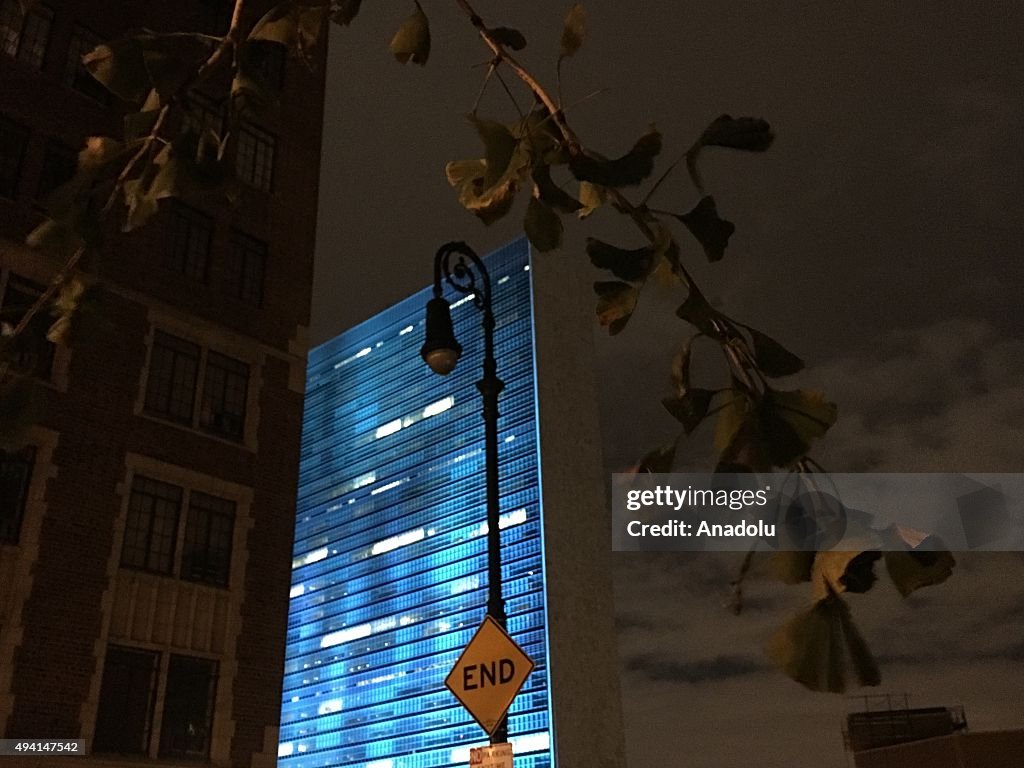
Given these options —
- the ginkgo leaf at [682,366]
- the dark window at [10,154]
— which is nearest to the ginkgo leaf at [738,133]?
the ginkgo leaf at [682,366]

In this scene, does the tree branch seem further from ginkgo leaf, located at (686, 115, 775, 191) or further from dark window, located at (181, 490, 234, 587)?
dark window, located at (181, 490, 234, 587)

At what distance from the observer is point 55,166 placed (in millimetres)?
17094

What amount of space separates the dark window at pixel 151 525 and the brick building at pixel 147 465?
0.09ft

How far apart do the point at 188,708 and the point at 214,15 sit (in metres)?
14.8

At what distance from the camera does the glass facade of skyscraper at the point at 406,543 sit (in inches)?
5374

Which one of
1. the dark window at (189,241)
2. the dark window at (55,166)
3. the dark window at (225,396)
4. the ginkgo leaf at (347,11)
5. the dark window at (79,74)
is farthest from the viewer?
the dark window at (189,241)

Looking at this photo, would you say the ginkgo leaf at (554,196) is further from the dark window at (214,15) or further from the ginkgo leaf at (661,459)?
the dark window at (214,15)

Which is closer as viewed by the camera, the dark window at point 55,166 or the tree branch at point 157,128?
the tree branch at point 157,128

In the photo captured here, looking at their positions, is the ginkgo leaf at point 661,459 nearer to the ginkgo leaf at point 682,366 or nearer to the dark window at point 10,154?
the ginkgo leaf at point 682,366

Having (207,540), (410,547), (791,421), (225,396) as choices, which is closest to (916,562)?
(791,421)

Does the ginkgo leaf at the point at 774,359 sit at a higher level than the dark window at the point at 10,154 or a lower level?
lower

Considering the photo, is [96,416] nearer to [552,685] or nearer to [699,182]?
[699,182]

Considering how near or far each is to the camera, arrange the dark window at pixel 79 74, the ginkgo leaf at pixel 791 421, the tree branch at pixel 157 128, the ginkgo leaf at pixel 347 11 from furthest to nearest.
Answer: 1. the dark window at pixel 79 74
2. the ginkgo leaf at pixel 347 11
3. the tree branch at pixel 157 128
4. the ginkgo leaf at pixel 791 421

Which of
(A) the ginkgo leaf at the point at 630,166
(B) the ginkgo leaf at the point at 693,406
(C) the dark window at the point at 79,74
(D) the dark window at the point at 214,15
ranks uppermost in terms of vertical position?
(D) the dark window at the point at 214,15
